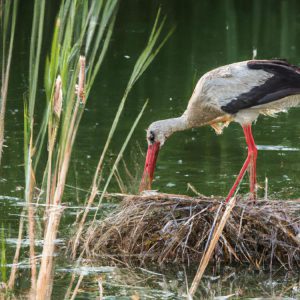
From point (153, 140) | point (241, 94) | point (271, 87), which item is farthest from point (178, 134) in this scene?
point (271, 87)

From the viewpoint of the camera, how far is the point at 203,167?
11.0 meters

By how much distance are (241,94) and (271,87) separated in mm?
288

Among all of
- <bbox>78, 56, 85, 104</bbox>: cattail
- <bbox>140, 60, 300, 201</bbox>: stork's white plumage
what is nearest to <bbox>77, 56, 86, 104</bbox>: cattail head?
<bbox>78, 56, 85, 104</bbox>: cattail

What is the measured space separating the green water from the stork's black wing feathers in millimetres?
868

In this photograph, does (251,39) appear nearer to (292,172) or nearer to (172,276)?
(292,172)

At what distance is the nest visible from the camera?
7410mm

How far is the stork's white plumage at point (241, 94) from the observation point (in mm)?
8836

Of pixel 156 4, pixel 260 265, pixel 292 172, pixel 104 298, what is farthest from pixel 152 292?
pixel 156 4

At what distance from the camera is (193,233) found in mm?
7559

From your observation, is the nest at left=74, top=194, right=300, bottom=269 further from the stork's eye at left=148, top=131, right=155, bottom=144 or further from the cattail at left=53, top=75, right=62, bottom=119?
the cattail at left=53, top=75, right=62, bottom=119

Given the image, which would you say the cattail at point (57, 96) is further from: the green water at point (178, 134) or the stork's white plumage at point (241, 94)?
the stork's white plumage at point (241, 94)

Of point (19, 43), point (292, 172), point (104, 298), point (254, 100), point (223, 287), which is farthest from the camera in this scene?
point (19, 43)

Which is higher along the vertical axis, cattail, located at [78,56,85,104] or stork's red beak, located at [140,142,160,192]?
cattail, located at [78,56,85,104]

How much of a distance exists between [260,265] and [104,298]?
149 cm
